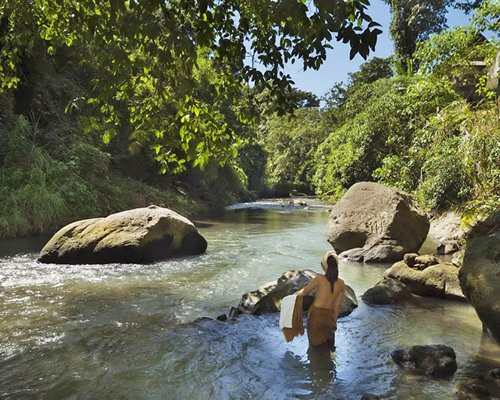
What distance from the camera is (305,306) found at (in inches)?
284

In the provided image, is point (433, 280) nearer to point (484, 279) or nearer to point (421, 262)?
point (421, 262)

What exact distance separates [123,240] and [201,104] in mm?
7523

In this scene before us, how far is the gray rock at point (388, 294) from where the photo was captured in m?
7.61

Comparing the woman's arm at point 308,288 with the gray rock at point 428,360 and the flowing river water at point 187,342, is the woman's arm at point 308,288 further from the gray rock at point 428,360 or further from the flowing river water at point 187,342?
the gray rock at point 428,360

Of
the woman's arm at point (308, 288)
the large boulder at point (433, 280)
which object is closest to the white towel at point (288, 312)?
the woman's arm at point (308, 288)

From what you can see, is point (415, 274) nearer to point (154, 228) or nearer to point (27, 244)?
point (154, 228)

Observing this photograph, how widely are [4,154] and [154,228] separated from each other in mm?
7278

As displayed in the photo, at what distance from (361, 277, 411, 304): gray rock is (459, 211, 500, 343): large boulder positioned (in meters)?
2.02

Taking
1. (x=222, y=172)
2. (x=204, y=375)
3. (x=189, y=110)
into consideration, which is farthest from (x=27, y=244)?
(x=222, y=172)

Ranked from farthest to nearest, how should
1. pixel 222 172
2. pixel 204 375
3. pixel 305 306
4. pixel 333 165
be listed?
pixel 222 172, pixel 333 165, pixel 305 306, pixel 204 375

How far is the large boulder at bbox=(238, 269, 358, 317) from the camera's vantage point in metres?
7.14

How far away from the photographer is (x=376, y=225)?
1175 cm

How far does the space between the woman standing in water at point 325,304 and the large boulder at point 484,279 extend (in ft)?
5.27

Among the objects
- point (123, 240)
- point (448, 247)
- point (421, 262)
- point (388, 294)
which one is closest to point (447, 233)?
point (448, 247)
